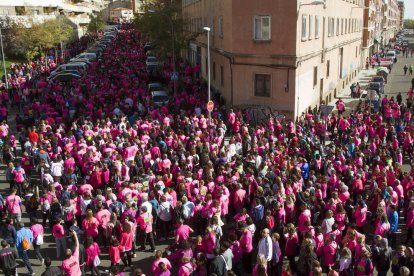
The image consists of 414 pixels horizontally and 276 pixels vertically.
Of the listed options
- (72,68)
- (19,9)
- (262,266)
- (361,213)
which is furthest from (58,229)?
(19,9)

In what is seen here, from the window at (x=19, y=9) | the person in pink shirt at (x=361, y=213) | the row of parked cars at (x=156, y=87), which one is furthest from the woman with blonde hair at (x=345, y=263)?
the window at (x=19, y=9)

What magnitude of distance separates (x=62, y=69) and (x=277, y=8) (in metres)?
20.6

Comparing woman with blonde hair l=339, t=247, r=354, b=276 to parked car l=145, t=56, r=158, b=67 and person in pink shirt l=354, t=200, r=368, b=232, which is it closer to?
person in pink shirt l=354, t=200, r=368, b=232

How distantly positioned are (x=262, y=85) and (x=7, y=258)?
17.7m

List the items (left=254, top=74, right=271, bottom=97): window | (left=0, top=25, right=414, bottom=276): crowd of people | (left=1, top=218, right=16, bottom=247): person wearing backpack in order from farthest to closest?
(left=254, top=74, right=271, bottom=97): window, (left=1, top=218, right=16, bottom=247): person wearing backpack, (left=0, top=25, right=414, bottom=276): crowd of people

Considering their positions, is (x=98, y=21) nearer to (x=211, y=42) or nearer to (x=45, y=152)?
(x=211, y=42)

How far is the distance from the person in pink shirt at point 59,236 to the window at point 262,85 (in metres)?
15.9

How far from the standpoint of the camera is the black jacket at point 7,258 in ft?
31.2

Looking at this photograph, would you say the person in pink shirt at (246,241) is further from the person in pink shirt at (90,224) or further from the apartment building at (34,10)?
the apartment building at (34,10)

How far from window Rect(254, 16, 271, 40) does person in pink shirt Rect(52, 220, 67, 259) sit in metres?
16.3

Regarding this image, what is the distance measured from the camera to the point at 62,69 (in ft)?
120

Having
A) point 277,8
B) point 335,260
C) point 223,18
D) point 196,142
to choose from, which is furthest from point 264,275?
point 223,18

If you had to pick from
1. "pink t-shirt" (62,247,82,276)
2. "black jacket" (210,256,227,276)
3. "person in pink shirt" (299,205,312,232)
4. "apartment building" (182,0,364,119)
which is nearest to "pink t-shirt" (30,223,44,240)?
"pink t-shirt" (62,247,82,276)

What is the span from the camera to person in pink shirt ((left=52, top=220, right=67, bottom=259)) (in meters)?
10.7
